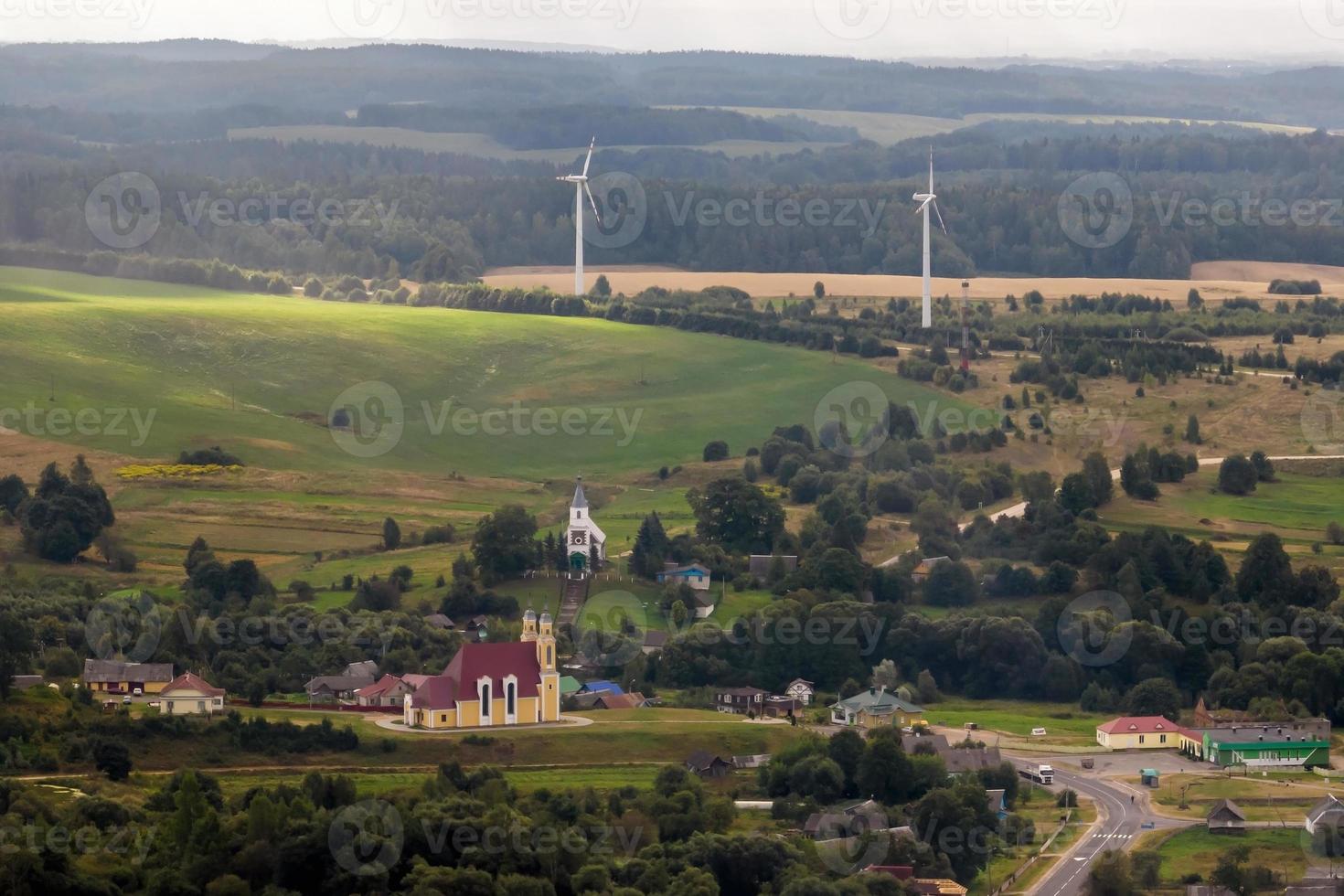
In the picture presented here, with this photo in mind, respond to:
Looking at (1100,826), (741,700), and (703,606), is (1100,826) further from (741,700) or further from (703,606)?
(703,606)

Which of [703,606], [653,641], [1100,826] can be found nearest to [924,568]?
[703,606]

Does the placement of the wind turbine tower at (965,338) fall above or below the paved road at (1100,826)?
above

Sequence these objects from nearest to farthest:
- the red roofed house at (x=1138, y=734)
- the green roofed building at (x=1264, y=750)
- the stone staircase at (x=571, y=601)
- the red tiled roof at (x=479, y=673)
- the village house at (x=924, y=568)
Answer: the red tiled roof at (x=479, y=673) → the green roofed building at (x=1264, y=750) → the red roofed house at (x=1138, y=734) → the stone staircase at (x=571, y=601) → the village house at (x=924, y=568)

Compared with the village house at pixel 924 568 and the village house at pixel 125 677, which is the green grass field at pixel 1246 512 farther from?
the village house at pixel 125 677

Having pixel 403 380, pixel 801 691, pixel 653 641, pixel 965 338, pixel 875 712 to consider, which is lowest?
pixel 801 691

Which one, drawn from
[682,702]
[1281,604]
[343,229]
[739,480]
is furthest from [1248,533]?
[343,229]

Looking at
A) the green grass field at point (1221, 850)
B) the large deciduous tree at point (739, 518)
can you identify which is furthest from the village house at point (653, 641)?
the green grass field at point (1221, 850)
